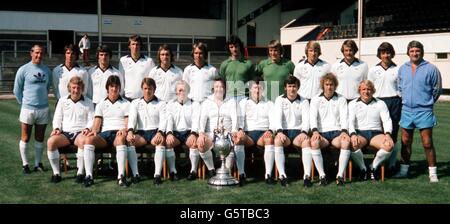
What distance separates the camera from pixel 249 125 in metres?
6.72

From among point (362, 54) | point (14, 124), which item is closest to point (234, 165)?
point (14, 124)

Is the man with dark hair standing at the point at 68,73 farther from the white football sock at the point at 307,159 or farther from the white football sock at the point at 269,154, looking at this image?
the white football sock at the point at 307,159

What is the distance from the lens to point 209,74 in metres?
7.17

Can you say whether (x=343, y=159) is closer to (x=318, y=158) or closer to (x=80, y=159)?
(x=318, y=158)

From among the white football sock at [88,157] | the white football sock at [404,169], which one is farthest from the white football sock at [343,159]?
the white football sock at [88,157]

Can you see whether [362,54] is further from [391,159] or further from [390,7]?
[391,159]

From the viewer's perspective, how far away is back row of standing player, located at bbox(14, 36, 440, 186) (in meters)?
6.86

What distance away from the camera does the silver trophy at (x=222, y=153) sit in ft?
20.2

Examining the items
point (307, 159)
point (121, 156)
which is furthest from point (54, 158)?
point (307, 159)

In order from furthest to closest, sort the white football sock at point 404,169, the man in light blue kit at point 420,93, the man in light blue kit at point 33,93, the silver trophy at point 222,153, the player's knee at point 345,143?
the man in light blue kit at point 33,93 → the white football sock at point 404,169 → the man in light blue kit at point 420,93 → the player's knee at point 345,143 → the silver trophy at point 222,153

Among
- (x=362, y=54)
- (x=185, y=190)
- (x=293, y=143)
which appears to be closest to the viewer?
(x=185, y=190)

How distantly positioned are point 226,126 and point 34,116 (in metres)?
2.56

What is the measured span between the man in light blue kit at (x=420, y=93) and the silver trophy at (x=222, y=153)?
89.8 inches

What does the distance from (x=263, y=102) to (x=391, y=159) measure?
1931mm
